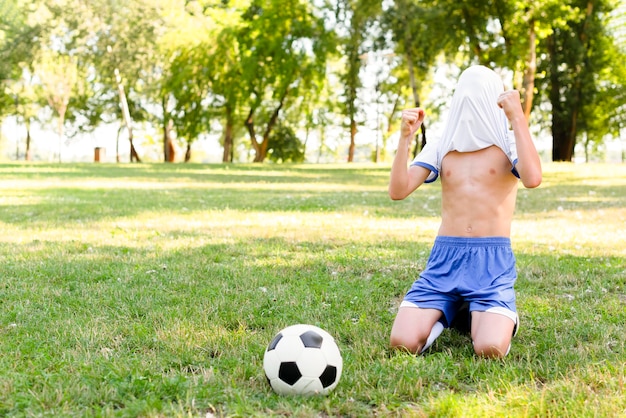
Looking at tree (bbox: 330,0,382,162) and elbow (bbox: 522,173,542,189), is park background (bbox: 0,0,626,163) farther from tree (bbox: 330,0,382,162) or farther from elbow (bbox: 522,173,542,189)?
elbow (bbox: 522,173,542,189)

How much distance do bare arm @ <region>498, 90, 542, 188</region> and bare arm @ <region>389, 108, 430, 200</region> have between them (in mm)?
628

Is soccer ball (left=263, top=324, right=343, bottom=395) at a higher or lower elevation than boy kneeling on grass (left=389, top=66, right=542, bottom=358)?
lower

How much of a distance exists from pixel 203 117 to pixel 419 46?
20.7 metres

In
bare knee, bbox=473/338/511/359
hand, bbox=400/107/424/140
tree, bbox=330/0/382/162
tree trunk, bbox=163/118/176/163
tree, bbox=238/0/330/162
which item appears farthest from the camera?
tree trunk, bbox=163/118/176/163

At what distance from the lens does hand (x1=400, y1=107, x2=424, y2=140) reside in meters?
4.58

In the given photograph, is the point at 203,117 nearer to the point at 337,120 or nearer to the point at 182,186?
the point at 337,120

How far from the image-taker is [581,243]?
8305 mm

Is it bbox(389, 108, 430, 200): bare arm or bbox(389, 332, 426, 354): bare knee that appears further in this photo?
bbox(389, 108, 430, 200): bare arm

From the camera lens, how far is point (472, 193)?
4641 millimetres

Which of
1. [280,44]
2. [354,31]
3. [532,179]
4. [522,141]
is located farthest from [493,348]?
[280,44]

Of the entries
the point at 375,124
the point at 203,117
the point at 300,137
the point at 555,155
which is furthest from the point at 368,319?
the point at 300,137

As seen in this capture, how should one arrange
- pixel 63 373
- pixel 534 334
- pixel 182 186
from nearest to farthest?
pixel 63 373 → pixel 534 334 → pixel 182 186

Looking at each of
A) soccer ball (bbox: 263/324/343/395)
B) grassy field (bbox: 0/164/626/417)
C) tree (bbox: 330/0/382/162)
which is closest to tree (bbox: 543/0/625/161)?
tree (bbox: 330/0/382/162)

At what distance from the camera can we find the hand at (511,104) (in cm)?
Answer: 424
